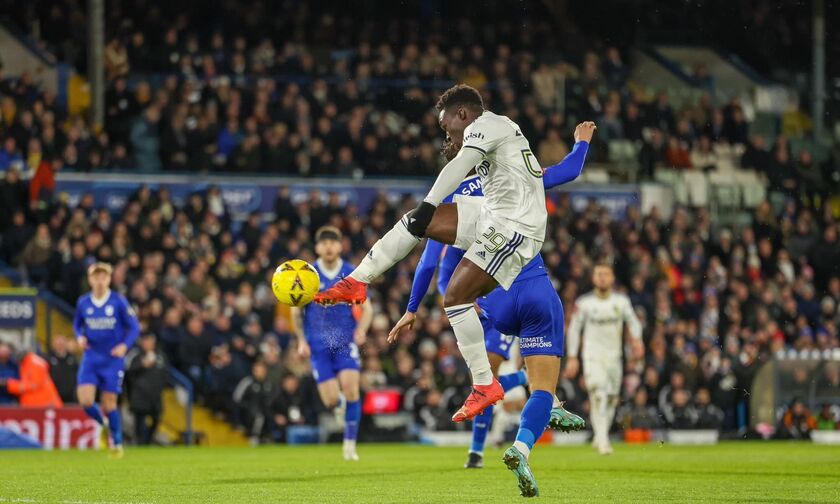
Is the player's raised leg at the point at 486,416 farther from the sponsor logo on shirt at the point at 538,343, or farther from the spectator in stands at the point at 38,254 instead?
the spectator in stands at the point at 38,254

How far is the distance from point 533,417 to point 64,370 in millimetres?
13335

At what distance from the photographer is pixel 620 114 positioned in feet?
102

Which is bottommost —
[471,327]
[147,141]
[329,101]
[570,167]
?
[471,327]

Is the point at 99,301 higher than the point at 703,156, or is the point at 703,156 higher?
the point at 703,156

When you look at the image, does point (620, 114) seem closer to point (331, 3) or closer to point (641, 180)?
point (641, 180)

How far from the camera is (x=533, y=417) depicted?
9836 mm

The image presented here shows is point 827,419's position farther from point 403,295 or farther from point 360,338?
point 360,338

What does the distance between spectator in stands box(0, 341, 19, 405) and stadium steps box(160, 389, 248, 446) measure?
2.30 meters

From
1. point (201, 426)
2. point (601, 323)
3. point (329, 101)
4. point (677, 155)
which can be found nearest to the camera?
point (601, 323)

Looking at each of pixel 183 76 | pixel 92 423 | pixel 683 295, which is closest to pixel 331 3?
pixel 183 76

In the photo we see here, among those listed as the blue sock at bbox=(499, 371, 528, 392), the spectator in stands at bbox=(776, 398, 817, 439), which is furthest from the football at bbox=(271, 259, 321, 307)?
the spectator in stands at bbox=(776, 398, 817, 439)

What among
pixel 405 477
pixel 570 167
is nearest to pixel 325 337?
pixel 405 477

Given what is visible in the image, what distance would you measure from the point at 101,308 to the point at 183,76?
11.2m

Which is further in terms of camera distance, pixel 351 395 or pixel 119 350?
pixel 119 350
